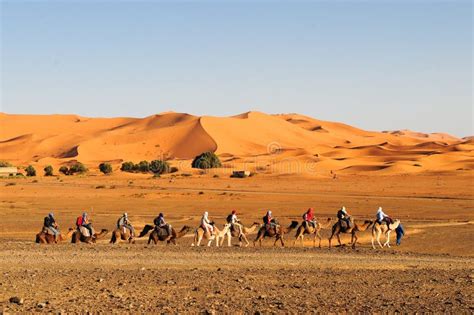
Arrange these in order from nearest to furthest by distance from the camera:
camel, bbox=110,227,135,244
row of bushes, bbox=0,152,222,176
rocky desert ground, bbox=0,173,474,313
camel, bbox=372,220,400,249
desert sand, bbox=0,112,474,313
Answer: rocky desert ground, bbox=0,173,474,313
desert sand, bbox=0,112,474,313
camel, bbox=110,227,135,244
camel, bbox=372,220,400,249
row of bushes, bbox=0,152,222,176

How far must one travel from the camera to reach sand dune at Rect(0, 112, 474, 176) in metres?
88.1

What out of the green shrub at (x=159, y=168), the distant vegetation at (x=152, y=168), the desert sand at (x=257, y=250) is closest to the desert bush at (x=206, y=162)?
the desert sand at (x=257, y=250)

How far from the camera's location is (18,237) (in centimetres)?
2852

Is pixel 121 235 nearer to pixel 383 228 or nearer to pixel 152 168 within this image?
pixel 383 228

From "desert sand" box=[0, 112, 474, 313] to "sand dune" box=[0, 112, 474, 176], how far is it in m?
1.07

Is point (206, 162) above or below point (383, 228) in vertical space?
above

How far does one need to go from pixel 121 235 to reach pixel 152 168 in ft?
193

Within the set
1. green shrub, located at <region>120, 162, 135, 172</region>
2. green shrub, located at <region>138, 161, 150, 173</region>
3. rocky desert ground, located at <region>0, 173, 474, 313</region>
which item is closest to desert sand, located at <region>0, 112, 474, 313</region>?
rocky desert ground, located at <region>0, 173, 474, 313</region>

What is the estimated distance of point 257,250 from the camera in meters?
22.9

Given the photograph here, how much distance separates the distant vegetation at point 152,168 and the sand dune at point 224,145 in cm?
760

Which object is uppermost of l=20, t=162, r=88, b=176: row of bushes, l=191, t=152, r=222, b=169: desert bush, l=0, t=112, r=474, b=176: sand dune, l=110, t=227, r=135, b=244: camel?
l=0, t=112, r=474, b=176: sand dune

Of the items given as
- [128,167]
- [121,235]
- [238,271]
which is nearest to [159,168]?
[128,167]

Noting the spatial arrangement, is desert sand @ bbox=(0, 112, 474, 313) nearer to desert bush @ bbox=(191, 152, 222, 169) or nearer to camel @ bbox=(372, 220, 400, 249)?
camel @ bbox=(372, 220, 400, 249)

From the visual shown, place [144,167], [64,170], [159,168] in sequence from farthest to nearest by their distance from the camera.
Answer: [64,170] → [144,167] → [159,168]
